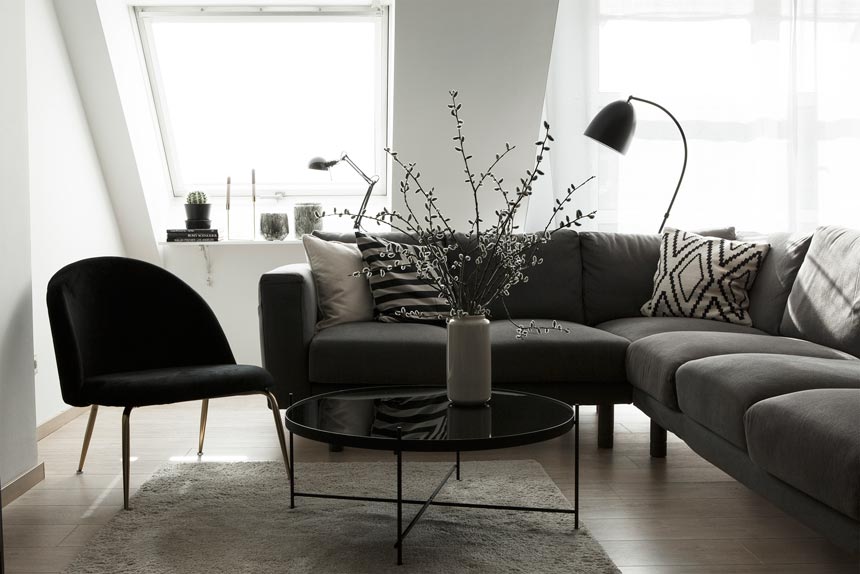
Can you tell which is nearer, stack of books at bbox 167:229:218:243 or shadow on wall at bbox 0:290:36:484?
shadow on wall at bbox 0:290:36:484

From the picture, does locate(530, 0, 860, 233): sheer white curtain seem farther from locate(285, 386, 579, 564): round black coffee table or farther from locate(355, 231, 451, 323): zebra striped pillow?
locate(285, 386, 579, 564): round black coffee table

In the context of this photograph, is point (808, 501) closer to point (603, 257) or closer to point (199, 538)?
point (199, 538)

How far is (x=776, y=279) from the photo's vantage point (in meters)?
3.55

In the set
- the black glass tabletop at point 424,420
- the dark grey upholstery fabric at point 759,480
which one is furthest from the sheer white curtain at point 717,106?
the black glass tabletop at point 424,420

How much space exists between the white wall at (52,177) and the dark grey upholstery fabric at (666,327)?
246 cm

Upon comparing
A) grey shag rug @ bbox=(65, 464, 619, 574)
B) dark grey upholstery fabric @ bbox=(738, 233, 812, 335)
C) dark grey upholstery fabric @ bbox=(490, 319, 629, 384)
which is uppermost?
dark grey upholstery fabric @ bbox=(738, 233, 812, 335)

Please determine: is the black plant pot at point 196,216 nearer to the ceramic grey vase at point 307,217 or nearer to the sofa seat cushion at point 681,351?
the ceramic grey vase at point 307,217

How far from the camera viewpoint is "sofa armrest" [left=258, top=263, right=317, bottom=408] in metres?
3.31

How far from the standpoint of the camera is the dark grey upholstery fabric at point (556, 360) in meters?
3.29

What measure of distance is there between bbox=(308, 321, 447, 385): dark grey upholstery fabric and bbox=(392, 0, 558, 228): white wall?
5.34 ft

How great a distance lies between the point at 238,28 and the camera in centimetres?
499

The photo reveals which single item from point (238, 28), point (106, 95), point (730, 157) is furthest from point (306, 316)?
point (730, 157)

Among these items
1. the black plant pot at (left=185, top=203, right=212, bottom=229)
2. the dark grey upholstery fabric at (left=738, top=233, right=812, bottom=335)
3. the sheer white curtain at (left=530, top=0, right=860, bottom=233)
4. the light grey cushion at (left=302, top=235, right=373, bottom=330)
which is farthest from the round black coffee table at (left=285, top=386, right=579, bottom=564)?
the sheer white curtain at (left=530, top=0, right=860, bottom=233)

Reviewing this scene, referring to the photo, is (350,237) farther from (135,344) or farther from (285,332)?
(135,344)
